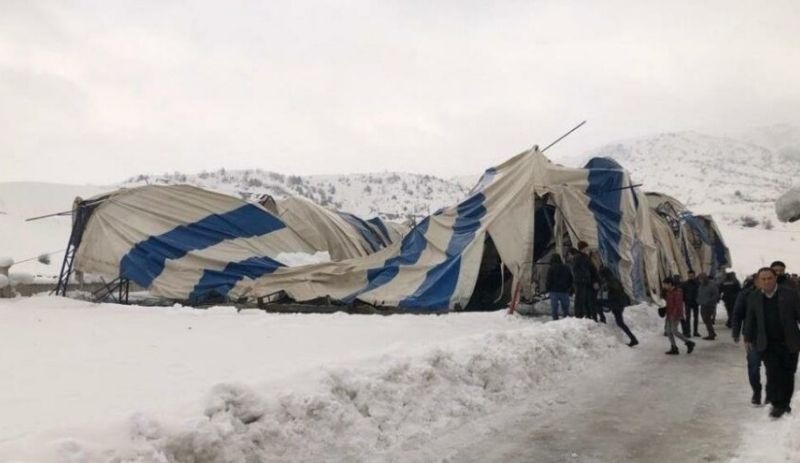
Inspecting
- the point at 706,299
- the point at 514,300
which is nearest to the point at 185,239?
the point at 514,300

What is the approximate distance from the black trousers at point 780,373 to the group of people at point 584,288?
5.15 meters

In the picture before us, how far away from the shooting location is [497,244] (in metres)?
16.1

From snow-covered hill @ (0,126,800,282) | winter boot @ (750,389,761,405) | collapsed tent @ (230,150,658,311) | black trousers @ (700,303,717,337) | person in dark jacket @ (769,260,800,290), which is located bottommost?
winter boot @ (750,389,761,405)

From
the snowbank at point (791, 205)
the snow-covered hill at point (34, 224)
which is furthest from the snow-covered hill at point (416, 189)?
the snowbank at point (791, 205)

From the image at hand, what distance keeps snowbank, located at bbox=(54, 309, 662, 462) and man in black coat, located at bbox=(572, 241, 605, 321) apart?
3763 millimetres

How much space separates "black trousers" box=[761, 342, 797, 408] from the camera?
7.04 meters

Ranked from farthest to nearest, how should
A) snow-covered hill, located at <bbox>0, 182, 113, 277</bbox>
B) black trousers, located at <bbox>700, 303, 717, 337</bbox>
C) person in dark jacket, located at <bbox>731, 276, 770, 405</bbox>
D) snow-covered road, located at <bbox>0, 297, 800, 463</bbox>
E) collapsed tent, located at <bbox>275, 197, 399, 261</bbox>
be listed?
1. snow-covered hill, located at <bbox>0, 182, 113, 277</bbox>
2. collapsed tent, located at <bbox>275, 197, 399, 261</bbox>
3. black trousers, located at <bbox>700, 303, 717, 337</bbox>
4. person in dark jacket, located at <bbox>731, 276, 770, 405</bbox>
5. snow-covered road, located at <bbox>0, 297, 800, 463</bbox>

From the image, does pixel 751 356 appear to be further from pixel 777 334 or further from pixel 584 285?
pixel 584 285

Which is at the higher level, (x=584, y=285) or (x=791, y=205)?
(x=791, y=205)

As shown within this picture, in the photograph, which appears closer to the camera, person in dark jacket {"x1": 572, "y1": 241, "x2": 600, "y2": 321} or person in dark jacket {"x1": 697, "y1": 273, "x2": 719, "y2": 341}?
person in dark jacket {"x1": 572, "y1": 241, "x2": 600, "y2": 321}

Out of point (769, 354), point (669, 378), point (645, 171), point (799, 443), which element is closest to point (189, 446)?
point (799, 443)

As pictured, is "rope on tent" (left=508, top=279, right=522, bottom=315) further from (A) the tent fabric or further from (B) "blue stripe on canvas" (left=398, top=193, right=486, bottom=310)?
(A) the tent fabric

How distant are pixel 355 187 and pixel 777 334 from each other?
121m

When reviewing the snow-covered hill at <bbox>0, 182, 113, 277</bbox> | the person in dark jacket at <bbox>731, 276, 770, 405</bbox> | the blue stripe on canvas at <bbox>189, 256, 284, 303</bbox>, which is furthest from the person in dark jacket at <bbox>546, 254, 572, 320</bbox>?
the snow-covered hill at <bbox>0, 182, 113, 277</bbox>
